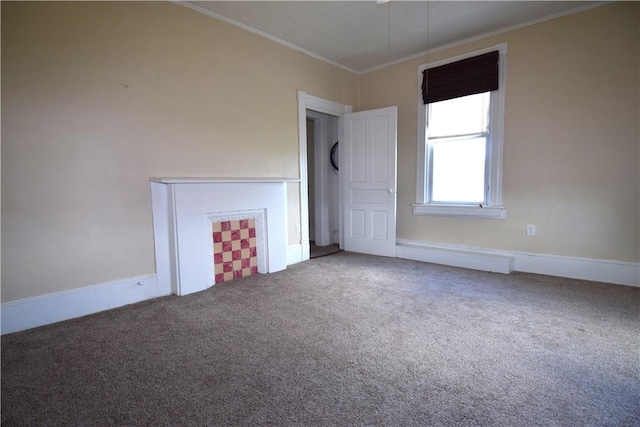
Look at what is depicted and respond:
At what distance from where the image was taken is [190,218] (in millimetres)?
2889

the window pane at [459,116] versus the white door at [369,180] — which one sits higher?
the window pane at [459,116]

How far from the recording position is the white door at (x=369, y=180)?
164 inches

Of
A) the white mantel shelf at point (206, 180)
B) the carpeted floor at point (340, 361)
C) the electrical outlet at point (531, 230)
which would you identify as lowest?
the carpeted floor at point (340, 361)

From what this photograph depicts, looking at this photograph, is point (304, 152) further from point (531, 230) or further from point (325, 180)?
point (531, 230)

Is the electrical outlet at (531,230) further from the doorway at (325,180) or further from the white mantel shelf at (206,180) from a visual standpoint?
the white mantel shelf at (206,180)

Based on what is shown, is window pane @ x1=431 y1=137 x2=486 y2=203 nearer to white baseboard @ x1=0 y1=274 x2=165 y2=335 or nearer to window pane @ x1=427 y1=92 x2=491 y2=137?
window pane @ x1=427 y1=92 x2=491 y2=137

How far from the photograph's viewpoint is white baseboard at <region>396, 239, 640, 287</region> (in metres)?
3.02

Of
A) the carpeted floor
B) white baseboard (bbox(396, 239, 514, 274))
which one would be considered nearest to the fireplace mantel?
the carpeted floor

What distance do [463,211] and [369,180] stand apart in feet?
4.24

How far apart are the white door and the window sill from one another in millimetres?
463

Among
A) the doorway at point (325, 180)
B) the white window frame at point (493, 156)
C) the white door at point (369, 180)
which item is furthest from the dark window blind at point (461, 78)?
the doorway at point (325, 180)

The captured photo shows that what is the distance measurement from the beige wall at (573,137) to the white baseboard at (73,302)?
3757 millimetres

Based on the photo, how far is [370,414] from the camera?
1339mm

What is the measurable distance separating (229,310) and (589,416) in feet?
7.31
